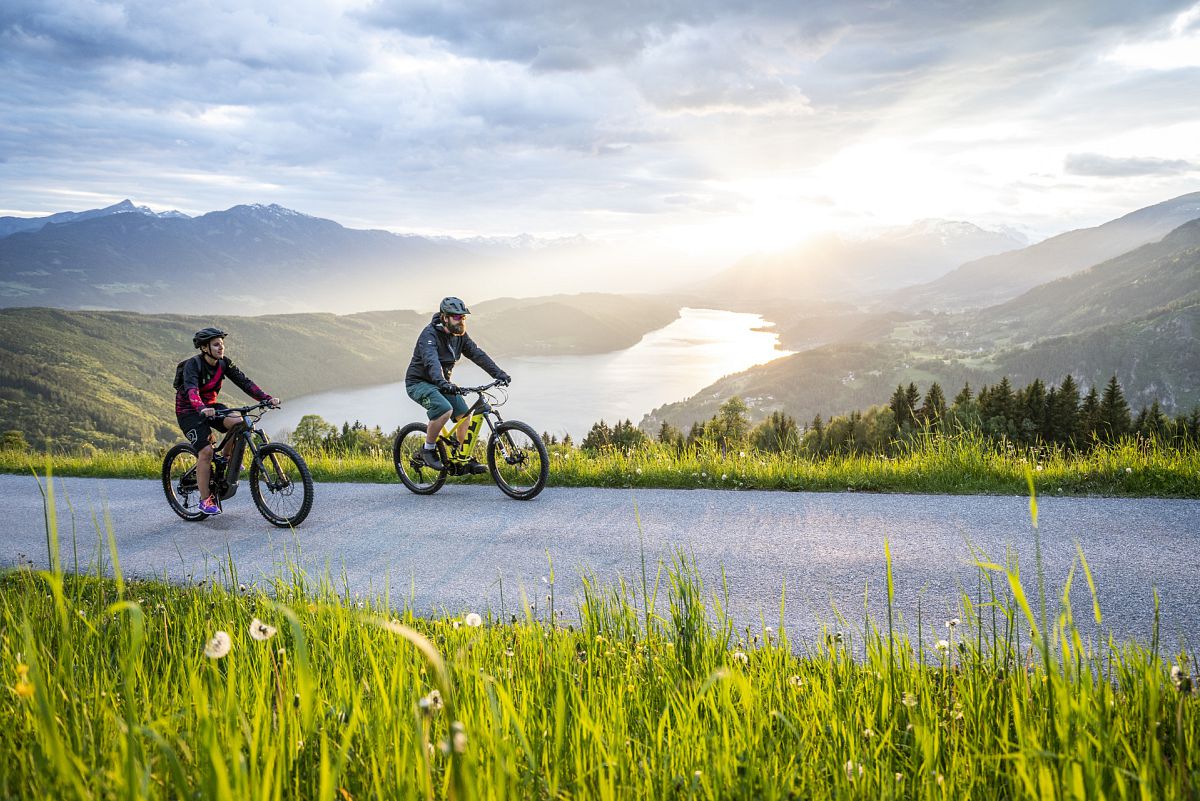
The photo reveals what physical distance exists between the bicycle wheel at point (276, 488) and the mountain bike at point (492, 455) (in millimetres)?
1652

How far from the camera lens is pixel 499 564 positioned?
20.1ft

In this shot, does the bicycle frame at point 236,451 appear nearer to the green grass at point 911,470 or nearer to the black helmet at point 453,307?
the green grass at point 911,470

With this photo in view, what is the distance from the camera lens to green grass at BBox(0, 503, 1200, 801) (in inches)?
67.9

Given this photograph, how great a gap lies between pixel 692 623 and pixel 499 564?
3240mm

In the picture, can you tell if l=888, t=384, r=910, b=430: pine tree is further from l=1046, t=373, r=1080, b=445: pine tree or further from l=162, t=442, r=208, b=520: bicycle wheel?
l=162, t=442, r=208, b=520: bicycle wheel

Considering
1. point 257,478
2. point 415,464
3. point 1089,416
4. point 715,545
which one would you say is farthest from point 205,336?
point 1089,416

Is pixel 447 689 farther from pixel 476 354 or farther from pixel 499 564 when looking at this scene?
pixel 476 354

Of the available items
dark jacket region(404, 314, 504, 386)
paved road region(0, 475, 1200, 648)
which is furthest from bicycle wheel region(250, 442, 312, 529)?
dark jacket region(404, 314, 504, 386)

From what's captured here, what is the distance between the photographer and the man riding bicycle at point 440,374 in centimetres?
914

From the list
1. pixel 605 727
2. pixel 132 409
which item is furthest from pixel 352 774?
pixel 132 409

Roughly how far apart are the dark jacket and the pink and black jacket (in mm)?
1932

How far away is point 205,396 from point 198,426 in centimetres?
38

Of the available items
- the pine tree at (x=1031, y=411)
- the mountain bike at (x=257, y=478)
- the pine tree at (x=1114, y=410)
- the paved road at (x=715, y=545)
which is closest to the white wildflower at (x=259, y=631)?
the paved road at (x=715, y=545)

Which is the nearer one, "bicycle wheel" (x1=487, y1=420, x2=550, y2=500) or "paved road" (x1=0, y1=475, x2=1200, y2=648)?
"paved road" (x1=0, y1=475, x2=1200, y2=648)
